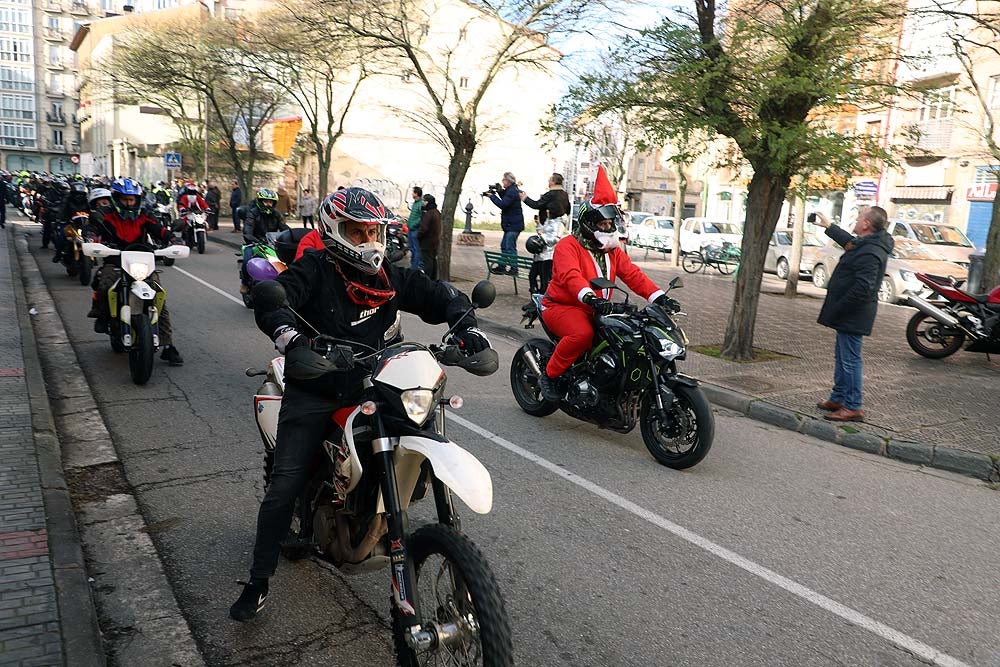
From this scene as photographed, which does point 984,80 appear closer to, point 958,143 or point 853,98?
point 958,143

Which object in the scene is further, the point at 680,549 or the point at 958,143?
the point at 958,143

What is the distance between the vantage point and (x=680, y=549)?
15.2 feet

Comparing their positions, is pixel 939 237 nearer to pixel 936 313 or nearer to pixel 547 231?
pixel 936 313

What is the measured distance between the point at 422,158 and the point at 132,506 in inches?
1772

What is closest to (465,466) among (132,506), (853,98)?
(132,506)

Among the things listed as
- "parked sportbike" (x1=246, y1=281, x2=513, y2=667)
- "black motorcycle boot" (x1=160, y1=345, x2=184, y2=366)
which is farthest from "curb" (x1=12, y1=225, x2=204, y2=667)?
"black motorcycle boot" (x1=160, y1=345, x2=184, y2=366)

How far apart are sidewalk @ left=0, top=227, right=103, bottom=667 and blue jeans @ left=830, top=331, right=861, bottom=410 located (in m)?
6.49

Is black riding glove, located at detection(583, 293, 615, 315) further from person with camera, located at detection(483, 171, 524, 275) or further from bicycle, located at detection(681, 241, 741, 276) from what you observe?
bicycle, located at detection(681, 241, 741, 276)

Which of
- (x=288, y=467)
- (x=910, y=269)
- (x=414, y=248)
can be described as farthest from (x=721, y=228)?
(x=288, y=467)

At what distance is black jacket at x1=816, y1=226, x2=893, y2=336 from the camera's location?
746 centimetres

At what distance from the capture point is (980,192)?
31562 mm

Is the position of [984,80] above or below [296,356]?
above

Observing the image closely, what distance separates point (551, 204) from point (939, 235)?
12125mm

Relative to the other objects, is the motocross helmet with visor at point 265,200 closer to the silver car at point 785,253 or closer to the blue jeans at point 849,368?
the blue jeans at point 849,368
